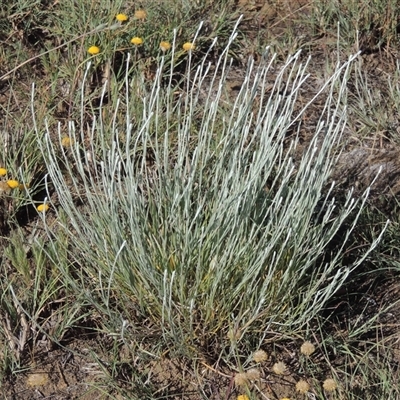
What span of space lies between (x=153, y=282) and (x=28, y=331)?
0.51m

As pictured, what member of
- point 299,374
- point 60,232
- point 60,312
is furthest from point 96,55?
point 299,374

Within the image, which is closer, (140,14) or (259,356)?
(259,356)

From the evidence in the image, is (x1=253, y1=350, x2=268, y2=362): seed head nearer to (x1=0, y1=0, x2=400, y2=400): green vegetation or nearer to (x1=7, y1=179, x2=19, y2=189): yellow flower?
(x1=0, y1=0, x2=400, y2=400): green vegetation

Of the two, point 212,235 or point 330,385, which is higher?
point 212,235

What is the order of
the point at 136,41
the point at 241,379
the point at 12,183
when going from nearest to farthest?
1. the point at 241,379
2. the point at 12,183
3. the point at 136,41

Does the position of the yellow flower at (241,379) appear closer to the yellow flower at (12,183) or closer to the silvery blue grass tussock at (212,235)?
the silvery blue grass tussock at (212,235)

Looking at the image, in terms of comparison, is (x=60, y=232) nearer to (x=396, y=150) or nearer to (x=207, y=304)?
(x=207, y=304)

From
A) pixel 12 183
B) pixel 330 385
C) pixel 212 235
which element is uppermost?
pixel 212 235

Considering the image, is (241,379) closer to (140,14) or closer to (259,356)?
(259,356)

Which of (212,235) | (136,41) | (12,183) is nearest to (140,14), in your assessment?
(136,41)

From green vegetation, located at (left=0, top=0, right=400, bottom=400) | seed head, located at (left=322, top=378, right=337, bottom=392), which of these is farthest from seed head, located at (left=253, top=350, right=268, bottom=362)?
seed head, located at (left=322, top=378, right=337, bottom=392)

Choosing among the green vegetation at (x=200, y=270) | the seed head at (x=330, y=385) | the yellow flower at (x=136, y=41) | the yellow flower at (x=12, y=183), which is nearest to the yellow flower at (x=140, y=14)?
the yellow flower at (x=136, y=41)

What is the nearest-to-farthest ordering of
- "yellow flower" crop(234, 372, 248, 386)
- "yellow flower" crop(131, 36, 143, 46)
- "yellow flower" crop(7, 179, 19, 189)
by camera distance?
1. "yellow flower" crop(234, 372, 248, 386)
2. "yellow flower" crop(7, 179, 19, 189)
3. "yellow flower" crop(131, 36, 143, 46)

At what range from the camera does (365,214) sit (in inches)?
118
